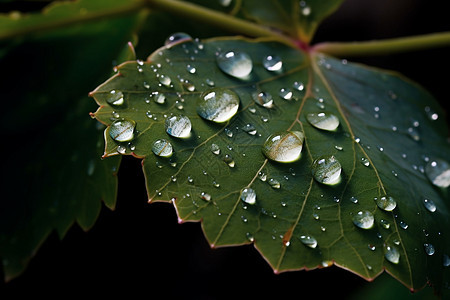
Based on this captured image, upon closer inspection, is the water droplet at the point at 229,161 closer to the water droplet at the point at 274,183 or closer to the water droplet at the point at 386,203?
the water droplet at the point at 274,183

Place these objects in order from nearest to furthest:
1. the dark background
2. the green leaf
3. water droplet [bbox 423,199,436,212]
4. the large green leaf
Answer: the large green leaf
water droplet [bbox 423,199,436,212]
the green leaf
the dark background

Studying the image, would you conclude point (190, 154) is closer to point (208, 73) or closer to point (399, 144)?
point (208, 73)

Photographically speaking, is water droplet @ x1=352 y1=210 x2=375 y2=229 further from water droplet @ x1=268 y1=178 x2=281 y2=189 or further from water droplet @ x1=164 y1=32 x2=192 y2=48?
water droplet @ x1=164 y1=32 x2=192 y2=48

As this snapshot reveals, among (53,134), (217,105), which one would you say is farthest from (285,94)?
(53,134)

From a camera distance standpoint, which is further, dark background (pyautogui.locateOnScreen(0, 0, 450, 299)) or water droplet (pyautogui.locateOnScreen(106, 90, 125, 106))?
dark background (pyautogui.locateOnScreen(0, 0, 450, 299))

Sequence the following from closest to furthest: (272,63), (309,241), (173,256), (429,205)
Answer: (309,241) < (429,205) < (272,63) < (173,256)

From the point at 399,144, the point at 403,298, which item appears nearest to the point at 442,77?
the point at 403,298

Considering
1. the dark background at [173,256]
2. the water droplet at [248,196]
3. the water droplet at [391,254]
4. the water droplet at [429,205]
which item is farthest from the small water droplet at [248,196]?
the dark background at [173,256]

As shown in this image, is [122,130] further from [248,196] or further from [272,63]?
[272,63]

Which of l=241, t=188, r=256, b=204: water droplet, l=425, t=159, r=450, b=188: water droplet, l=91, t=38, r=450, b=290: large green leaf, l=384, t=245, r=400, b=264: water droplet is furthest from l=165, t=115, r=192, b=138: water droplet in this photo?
l=425, t=159, r=450, b=188: water droplet
